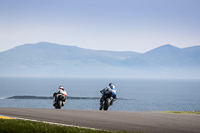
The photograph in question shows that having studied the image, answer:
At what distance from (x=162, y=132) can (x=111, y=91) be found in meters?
10.2

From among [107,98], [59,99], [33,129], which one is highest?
[107,98]

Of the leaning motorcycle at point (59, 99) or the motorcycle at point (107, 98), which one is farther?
the leaning motorcycle at point (59, 99)

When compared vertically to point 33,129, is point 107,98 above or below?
above

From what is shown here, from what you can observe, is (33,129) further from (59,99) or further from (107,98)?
(107,98)

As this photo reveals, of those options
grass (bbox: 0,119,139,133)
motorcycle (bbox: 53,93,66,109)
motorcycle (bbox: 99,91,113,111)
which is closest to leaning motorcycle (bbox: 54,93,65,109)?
motorcycle (bbox: 53,93,66,109)

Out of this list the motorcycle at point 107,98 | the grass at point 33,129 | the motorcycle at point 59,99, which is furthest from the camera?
the motorcycle at point 59,99

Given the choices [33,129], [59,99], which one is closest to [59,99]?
[59,99]

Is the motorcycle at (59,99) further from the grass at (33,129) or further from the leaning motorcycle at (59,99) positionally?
the grass at (33,129)

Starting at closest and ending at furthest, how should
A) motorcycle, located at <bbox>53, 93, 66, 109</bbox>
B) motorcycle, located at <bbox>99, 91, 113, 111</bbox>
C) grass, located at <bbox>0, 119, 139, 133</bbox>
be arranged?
grass, located at <bbox>0, 119, 139, 133</bbox>
motorcycle, located at <bbox>99, 91, 113, 111</bbox>
motorcycle, located at <bbox>53, 93, 66, 109</bbox>

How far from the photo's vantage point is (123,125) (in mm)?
12750

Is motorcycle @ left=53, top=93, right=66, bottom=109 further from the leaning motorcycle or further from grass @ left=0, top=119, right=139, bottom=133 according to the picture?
grass @ left=0, top=119, right=139, bottom=133

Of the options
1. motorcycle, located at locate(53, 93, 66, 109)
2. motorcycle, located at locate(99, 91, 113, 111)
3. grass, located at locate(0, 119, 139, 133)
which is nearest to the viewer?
grass, located at locate(0, 119, 139, 133)

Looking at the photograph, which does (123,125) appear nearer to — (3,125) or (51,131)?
(51,131)

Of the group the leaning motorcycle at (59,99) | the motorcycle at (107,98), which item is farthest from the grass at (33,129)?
the motorcycle at (107,98)
